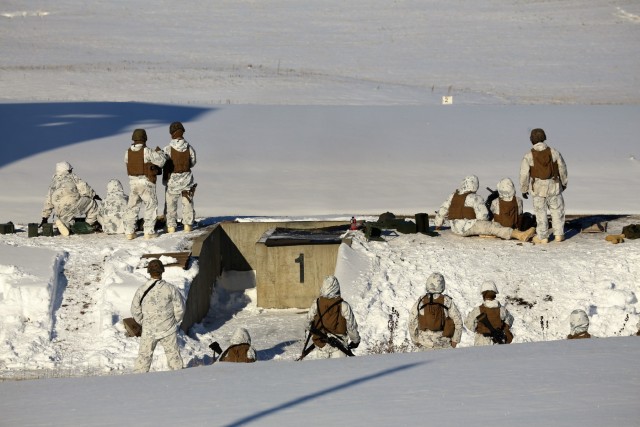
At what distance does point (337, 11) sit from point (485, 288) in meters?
50.1

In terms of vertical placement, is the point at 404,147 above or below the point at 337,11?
below

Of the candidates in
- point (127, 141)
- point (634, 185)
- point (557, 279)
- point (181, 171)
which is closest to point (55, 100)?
point (127, 141)

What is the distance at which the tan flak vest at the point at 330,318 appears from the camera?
15.9 meters

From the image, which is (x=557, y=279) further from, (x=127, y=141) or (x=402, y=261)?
(x=127, y=141)

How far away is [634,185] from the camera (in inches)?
1160

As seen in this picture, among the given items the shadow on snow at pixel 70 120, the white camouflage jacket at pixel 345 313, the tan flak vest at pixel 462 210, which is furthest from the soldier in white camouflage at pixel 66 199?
the shadow on snow at pixel 70 120

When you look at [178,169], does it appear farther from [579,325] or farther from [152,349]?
[579,325]

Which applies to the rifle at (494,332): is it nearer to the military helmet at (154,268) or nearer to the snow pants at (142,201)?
the military helmet at (154,268)

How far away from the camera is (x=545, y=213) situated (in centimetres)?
2156

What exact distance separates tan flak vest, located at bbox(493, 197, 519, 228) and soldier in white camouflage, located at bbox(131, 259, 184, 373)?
284 inches

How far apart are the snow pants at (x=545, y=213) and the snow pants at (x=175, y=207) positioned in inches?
194

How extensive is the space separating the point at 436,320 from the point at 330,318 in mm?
→ 1090

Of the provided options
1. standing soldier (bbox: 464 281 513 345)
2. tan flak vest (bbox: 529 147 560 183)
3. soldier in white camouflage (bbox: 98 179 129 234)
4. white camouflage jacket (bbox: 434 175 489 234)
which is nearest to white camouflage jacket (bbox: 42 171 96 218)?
Result: soldier in white camouflage (bbox: 98 179 129 234)

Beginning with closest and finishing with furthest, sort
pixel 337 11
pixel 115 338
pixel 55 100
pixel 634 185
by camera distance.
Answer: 1. pixel 115 338
2. pixel 634 185
3. pixel 55 100
4. pixel 337 11
